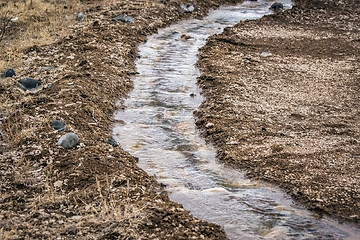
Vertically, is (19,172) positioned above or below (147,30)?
below

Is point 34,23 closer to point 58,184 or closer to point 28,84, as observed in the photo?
point 28,84

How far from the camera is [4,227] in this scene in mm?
3180

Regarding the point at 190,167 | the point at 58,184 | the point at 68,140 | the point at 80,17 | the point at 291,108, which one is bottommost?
the point at 190,167

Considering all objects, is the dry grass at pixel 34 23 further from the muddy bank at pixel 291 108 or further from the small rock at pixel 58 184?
the small rock at pixel 58 184

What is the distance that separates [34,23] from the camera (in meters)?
9.50

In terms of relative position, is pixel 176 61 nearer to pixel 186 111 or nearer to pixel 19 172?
pixel 186 111

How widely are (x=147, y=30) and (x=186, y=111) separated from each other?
4692mm

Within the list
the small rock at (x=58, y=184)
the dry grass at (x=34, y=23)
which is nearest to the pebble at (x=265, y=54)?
the dry grass at (x=34, y=23)

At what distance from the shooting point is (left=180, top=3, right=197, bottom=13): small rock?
496 inches

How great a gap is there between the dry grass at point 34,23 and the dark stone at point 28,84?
1026mm

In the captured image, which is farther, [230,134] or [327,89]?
A: [327,89]

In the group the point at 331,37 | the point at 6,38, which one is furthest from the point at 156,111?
the point at 331,37

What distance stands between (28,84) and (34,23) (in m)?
4.11

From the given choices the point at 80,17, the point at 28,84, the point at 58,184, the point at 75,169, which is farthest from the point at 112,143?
the point at 80,17
